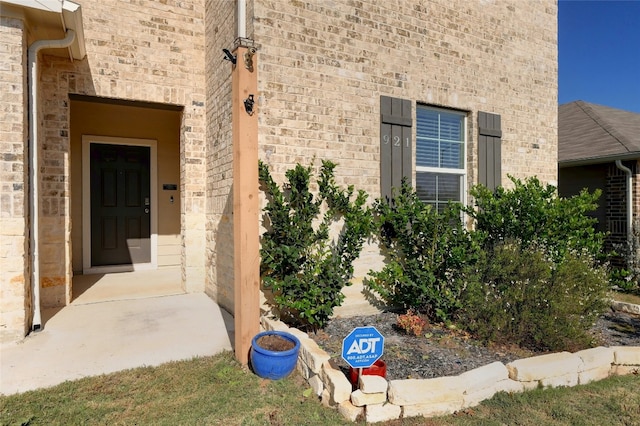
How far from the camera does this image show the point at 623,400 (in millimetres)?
3010

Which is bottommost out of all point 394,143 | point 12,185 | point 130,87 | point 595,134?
point 12,185

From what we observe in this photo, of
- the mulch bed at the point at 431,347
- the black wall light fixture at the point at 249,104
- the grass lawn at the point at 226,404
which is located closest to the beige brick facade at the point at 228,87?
the mulch bed at the point at 431,347

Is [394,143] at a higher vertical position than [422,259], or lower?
higher

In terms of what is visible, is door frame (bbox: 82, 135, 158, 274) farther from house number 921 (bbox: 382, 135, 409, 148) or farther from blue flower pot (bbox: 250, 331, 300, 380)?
blue flower pot (bbox: 250, 331, 300, 380)

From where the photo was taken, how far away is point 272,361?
10.1 feet

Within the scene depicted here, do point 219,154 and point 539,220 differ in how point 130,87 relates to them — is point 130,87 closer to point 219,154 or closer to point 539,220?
point 219,154

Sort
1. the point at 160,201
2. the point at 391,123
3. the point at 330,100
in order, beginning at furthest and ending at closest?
the point at 160,201 < the point at 391,123 < the point at 330,100

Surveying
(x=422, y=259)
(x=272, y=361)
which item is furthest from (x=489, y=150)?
(x=272, y=361)

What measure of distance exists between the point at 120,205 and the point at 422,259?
5.31 metres

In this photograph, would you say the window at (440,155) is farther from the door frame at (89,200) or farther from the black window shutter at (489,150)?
the door frame at (89,200)


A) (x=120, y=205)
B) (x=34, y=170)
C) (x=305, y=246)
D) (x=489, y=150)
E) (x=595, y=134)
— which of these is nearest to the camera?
(x=34, y=170)

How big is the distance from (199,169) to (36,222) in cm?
206

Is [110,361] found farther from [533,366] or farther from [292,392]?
[533,366]

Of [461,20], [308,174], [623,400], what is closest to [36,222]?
[308,174]
